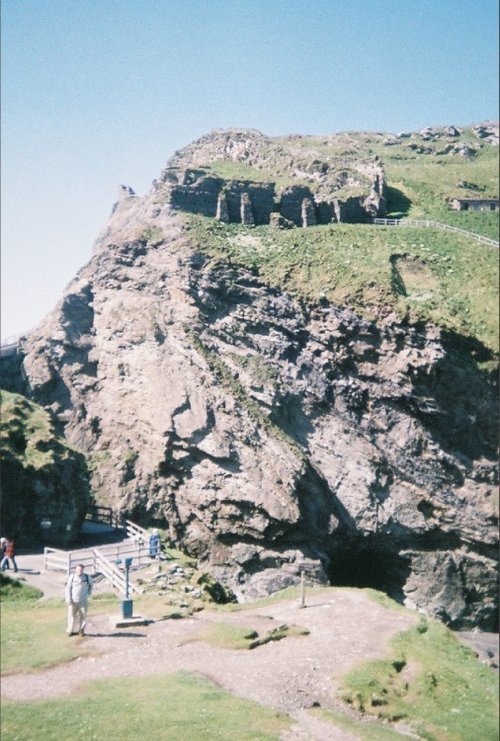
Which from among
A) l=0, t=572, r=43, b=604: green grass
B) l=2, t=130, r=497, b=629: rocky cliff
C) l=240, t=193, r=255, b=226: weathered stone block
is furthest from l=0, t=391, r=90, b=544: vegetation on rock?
l=240, t=193, r=255, b=226: weathered stone block

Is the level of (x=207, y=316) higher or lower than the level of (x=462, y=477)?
higher

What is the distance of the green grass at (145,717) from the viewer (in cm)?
875

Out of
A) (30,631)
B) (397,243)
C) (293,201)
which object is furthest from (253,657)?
(293,201)

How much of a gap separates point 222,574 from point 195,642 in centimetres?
1625

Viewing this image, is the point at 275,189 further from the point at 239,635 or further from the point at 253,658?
the point at 253,658

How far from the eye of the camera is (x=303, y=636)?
51.0 ft

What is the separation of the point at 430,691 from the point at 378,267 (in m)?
24.7

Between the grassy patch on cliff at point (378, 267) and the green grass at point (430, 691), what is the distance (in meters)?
18.6

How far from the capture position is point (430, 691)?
470 inches

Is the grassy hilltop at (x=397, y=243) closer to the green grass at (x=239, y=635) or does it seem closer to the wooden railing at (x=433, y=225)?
the wooden railing at (x=433, y=225)

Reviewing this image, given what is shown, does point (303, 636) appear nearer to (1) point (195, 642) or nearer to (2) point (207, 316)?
(1) point (195, 642)

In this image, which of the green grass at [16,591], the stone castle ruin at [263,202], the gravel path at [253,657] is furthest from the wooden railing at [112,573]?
the stone castle ruin at [263,202]

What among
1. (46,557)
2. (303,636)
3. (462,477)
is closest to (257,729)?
(303,636)

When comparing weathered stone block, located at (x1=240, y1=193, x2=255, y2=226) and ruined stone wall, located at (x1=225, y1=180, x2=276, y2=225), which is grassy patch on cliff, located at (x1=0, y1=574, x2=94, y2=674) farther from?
weathered stone block, located at (x1=240, y1=193, x2=255, y2=226)
